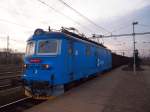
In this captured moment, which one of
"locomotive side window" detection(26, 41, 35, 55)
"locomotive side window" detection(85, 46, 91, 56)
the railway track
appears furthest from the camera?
"locomotive side window" detection(85, 46, 91, 56)

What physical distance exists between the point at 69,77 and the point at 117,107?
322 cm

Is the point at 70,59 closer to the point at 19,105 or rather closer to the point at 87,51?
the point at 87,51

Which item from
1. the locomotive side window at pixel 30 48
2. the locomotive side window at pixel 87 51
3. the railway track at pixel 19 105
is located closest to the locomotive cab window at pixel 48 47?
the locomotive side window at pixel 30 48

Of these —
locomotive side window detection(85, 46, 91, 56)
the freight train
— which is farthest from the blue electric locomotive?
locomotive side window detection(85, 46, 91, 56)

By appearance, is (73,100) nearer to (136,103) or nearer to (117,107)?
(117,107)

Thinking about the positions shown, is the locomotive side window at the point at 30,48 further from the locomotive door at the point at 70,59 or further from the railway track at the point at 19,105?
the railway track at the point at 19,105

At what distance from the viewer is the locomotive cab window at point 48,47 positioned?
9266mm

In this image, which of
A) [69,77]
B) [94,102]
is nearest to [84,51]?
[69,77]

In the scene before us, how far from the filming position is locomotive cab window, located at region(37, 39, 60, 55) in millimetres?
9266

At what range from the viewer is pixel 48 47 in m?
9.41

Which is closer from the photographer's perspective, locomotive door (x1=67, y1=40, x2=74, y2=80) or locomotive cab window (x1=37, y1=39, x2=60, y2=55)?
locomotive cab window (x1=37, y1=39, x2=60, y2=55)

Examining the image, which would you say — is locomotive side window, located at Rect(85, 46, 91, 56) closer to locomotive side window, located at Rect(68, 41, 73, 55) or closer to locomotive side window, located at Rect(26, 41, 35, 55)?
locomotive side window, located at Rect(68, 41, 73, 55)

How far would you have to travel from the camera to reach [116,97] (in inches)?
363

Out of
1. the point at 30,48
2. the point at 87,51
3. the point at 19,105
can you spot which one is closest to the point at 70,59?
the point at 30,48
